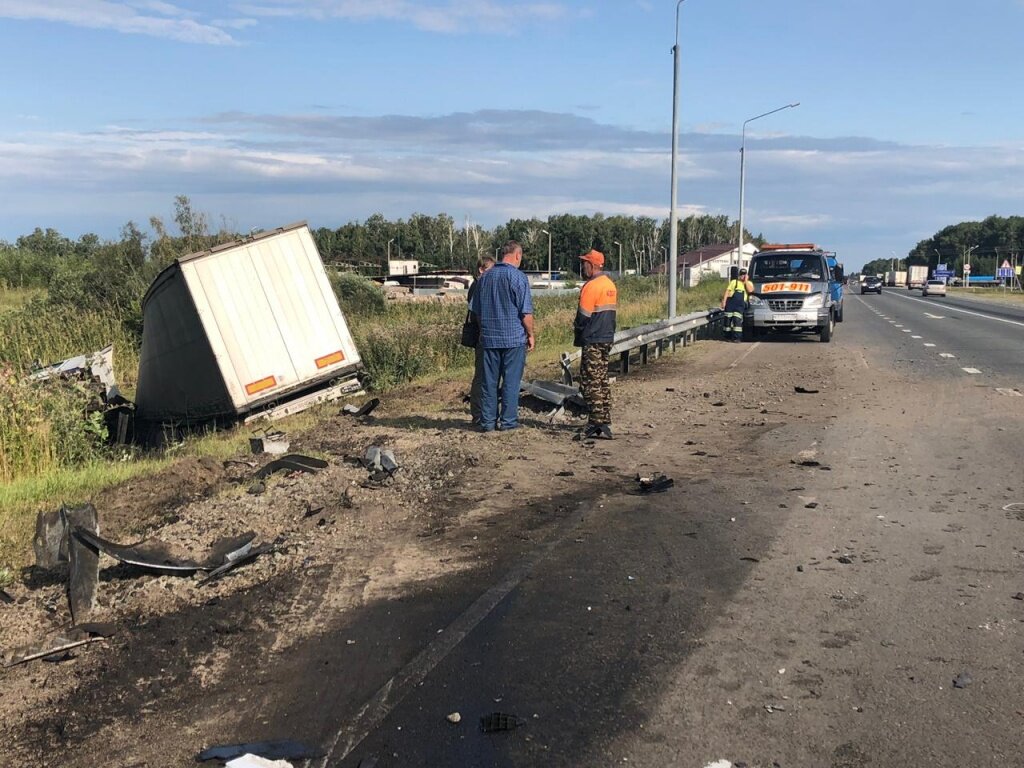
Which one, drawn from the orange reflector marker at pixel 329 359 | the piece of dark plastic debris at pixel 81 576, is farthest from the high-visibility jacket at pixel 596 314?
the piece of dark plastic debris at pixel 81 576

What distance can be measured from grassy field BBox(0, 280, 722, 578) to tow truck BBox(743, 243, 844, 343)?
4781 millimetres

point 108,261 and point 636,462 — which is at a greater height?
point 108,261

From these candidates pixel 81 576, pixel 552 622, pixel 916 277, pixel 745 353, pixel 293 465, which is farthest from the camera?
pixel 916 277

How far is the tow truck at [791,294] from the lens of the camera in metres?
22.9

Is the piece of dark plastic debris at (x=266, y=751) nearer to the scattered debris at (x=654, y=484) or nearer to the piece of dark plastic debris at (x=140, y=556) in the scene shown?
the piece of dark plastic debris at (x=140, y=556)

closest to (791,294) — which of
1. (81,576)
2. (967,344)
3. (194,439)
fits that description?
(967,344)

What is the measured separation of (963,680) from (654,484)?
3789mm

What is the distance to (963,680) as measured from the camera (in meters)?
3.97

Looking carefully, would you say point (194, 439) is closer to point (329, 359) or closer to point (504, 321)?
point (329, 359)

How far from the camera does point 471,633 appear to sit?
14.9 feet

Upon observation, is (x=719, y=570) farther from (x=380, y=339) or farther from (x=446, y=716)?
(x=380, y=339)

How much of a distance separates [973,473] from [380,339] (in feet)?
36.4

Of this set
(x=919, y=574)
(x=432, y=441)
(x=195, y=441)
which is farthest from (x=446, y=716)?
(x=195, y=441)

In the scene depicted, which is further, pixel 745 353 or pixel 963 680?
pixel 745 353
